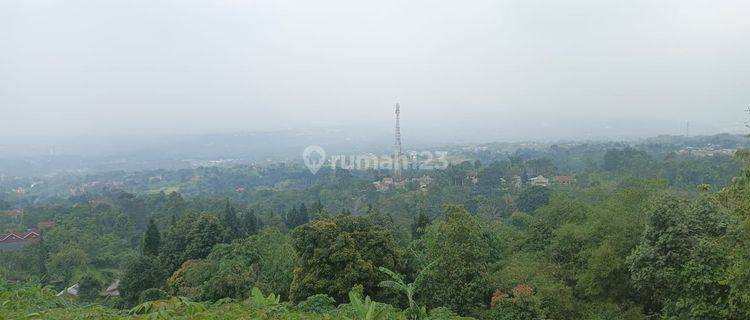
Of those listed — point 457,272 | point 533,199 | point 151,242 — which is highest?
point 457,272

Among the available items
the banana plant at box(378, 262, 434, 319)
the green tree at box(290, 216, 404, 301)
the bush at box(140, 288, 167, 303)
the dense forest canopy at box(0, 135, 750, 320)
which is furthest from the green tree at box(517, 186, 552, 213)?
the banana plant at box(378, 262, 434, 319)

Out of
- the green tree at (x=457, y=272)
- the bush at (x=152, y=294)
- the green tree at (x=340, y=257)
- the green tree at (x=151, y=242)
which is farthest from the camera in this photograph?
the green tree at (x=151, y=242)

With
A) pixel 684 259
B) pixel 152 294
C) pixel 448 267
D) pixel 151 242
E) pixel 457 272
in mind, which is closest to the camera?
pixel 684 259

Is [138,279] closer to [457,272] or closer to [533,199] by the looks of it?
[457,272]

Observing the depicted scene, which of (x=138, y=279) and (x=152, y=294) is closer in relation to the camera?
(x=152, y=294)

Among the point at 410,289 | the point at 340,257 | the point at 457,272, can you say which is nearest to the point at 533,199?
the point at 457,272

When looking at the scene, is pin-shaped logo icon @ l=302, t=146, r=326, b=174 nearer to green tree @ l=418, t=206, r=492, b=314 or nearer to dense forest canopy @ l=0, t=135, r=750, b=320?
dense forest canopy @ l=0, t=135, r=750, b=320

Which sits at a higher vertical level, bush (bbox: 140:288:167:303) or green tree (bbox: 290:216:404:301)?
green tree (bbox: 290:216:404:301)

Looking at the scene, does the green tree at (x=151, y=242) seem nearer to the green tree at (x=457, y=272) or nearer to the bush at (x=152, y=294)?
the bush at (x=152, y=294)

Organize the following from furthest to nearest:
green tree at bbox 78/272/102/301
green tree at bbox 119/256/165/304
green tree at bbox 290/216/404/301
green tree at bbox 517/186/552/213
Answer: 1. green tree at bbox 517/186/552/213
2. green tree at bbox 78/272/102/301
3. green tree at bbox 119/256/165/304
4. green tree at bbox 290/216/404/301

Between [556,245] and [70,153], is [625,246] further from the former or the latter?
[70,153]

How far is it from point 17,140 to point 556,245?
158m

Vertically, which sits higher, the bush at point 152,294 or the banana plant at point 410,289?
the banana plant at point 410,289

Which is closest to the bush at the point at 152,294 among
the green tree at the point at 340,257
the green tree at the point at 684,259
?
the green tree at the point at 340,257
